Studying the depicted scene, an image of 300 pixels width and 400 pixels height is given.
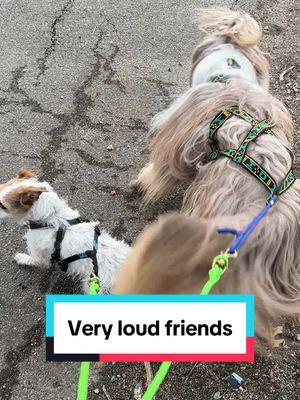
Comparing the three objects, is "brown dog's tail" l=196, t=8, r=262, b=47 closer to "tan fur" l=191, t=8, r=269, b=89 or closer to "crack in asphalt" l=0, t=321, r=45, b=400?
"tan fur" l=191, t=8, r=269, b=89

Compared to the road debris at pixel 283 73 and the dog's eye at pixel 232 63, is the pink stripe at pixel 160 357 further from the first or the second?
the road debris at pixel 283 73

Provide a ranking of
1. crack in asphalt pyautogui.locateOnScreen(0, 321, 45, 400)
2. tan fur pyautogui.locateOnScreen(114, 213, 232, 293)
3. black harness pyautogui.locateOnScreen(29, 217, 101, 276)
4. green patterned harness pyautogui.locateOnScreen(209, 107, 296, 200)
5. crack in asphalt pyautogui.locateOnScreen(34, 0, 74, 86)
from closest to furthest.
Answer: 1. tan fur pyautogui.locateOnScreen(114, 213, 232, 293)
2. green patterned harness pyautogui.locateOnScreen(209, 107, 296, 200)
3. crack in asphalt pyautogui.locateOnScreen(0, 321, 45, 400)
4. black harness pyautogui.locateOnScreen(29, 217, 101, 276)
5. crack in asphalt pyautogui.locateOnScreen(34, 0, 74, 86)

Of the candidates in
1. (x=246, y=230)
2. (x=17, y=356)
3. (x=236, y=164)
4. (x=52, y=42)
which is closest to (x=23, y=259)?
(x=17, y=356)

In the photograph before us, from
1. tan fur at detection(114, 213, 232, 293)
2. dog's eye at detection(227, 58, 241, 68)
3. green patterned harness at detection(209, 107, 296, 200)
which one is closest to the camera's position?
tan fur at detection(114, 213, 232, 293)

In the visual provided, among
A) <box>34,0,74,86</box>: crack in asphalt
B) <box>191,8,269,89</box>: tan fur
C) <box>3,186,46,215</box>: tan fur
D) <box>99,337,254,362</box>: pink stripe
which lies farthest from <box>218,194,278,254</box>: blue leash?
<box>34,0,74,86</box>: crack in asphalt

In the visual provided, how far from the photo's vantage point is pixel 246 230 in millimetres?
1666

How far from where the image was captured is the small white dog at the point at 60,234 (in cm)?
256

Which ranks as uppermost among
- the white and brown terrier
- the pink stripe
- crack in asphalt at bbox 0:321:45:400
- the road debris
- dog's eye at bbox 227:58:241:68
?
dog's eye at bbox 227:58:241:68

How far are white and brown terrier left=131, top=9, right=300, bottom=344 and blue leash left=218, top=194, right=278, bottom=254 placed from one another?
3 centimetres

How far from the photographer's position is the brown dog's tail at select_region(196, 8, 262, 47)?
8.99 ft

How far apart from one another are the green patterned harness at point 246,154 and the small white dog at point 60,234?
31.4 inches

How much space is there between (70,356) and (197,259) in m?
0.55

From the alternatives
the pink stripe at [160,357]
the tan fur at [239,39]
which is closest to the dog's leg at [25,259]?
the pink stripe at [160,357]

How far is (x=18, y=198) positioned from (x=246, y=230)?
55.3 inches
